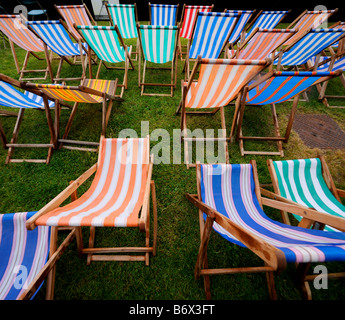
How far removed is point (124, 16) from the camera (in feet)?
11.7

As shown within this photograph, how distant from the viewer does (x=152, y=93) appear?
11.5 ft

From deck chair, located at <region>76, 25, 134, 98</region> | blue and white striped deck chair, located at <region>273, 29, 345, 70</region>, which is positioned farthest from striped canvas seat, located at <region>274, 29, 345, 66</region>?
deck chair, located at <region>76, 25, 134, 98</region>

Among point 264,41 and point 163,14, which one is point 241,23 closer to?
point 264,41

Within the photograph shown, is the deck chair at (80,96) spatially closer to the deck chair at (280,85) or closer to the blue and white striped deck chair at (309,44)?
the deck chair at (280,85)

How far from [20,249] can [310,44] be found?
435cm

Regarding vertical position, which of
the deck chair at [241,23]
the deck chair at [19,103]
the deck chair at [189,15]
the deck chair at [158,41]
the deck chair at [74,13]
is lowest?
the deck chair at [19,103]

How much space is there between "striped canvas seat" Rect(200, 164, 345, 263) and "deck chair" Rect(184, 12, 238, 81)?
2.21 m

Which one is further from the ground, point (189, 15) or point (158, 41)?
point (189, 15)

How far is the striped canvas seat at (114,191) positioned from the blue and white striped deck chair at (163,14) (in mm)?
2949

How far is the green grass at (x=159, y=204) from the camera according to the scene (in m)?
1.59

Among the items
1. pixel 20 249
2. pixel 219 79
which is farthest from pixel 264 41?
pixel 20 249

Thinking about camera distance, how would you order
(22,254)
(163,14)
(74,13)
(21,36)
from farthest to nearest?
(163,14)
(74,13)
(21,36)
(22,254)

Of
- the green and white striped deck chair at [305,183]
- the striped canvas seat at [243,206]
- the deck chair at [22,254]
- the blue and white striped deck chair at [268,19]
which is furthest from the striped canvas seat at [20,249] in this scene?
the blue and white striped deck chair at [268,19]
